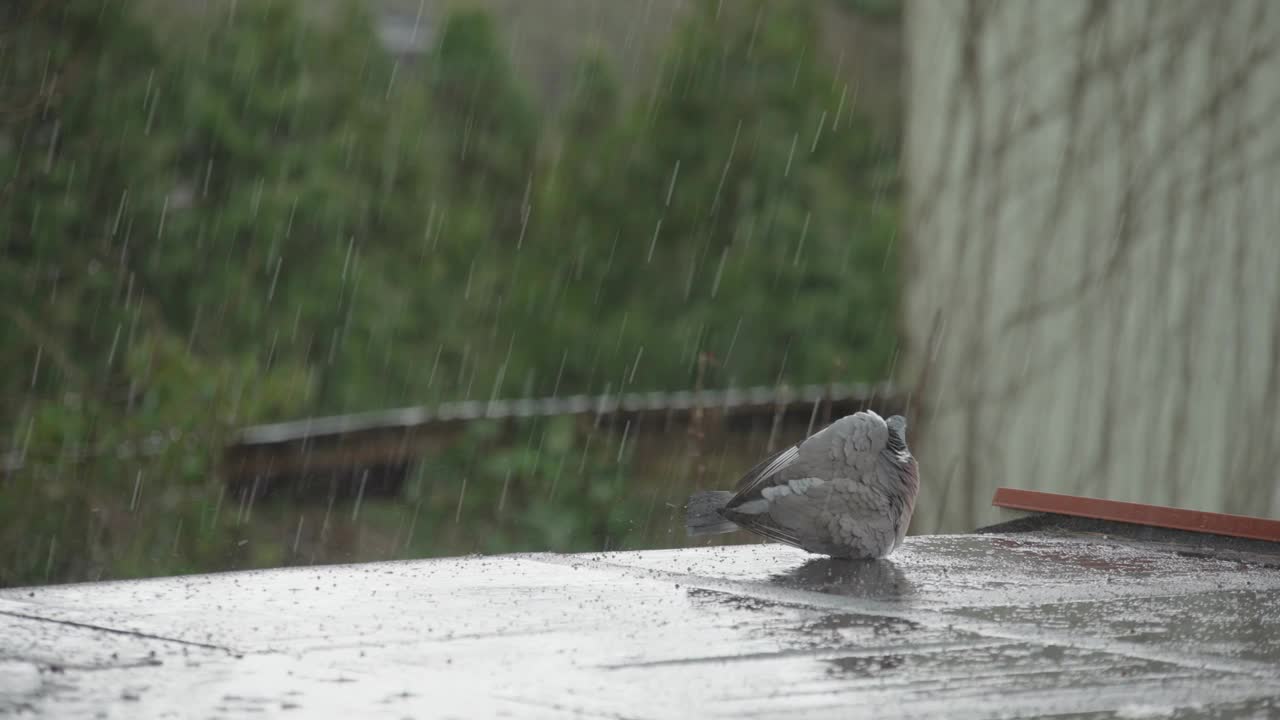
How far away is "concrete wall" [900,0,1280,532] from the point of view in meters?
5.53

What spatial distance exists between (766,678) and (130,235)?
7.61m

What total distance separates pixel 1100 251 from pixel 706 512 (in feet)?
10.5

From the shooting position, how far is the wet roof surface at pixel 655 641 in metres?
1.77

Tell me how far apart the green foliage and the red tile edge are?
4248 millimetres

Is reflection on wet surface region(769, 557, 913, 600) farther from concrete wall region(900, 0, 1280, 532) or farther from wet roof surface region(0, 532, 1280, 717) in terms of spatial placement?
concrete wall region(900, 0, 1280, 532)

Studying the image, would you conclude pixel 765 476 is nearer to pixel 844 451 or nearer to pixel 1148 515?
pixel 844 451

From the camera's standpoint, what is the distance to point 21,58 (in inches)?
310

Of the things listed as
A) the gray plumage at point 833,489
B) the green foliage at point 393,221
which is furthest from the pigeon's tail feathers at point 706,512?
the green foliage at point 393,221

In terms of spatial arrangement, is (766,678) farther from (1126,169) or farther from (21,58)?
(21,58)

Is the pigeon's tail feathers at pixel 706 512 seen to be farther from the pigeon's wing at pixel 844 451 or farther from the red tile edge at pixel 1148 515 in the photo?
the red tile edge at pixel 1148 515

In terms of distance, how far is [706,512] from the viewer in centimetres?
290

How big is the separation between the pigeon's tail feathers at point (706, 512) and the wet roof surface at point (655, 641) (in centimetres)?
7

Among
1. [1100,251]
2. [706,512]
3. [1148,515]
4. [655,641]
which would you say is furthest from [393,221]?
[655,641]

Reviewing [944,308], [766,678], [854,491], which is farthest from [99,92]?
[766,678]
